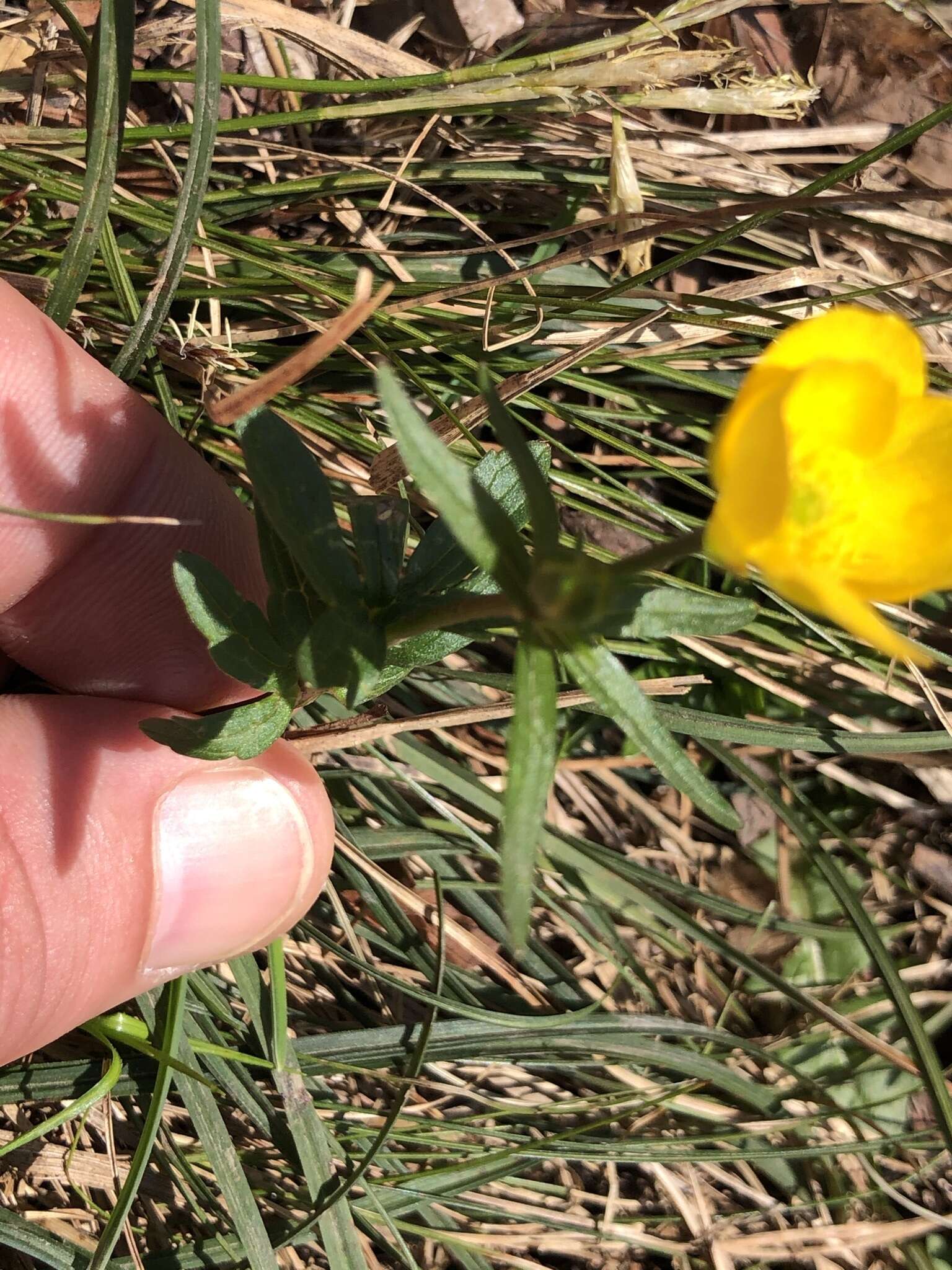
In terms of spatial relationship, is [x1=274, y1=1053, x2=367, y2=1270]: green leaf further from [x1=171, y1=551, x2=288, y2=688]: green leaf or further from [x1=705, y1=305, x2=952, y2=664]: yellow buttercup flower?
[x1=705, y1=305, x2=952, y2=664]: yellow buttercup flower

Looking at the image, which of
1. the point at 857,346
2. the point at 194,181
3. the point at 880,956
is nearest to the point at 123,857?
the point at 194,181

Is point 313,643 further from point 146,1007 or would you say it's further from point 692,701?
point 692,701

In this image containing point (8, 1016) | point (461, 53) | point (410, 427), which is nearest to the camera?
point (410, 427)

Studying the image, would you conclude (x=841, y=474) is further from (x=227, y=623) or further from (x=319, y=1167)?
(x=319, y=1167)

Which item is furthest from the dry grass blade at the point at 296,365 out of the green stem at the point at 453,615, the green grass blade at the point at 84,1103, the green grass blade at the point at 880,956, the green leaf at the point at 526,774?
the green grass blade at the point at 880,956

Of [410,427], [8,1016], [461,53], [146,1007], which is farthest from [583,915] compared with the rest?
[461,53]

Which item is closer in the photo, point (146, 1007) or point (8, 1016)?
point (8, 1016)
